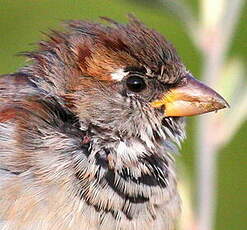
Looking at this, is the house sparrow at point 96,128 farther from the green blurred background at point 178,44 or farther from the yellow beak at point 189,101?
the green blurred background at point 178,44

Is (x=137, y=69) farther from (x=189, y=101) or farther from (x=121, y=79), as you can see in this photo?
(x=189, y=101)

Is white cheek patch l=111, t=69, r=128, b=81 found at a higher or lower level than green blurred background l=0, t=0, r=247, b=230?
lower

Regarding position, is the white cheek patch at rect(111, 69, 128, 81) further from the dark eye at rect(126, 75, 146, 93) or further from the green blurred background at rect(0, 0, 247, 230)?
the green blurred background at rect(0, 0, 247, 230)

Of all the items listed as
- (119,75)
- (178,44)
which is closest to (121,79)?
(119,75)

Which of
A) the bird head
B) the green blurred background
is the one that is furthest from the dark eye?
the green blurred background

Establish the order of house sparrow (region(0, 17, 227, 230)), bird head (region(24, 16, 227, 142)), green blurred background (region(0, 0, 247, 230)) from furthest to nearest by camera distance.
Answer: green blurred background (region(0, 0, 247, 230))
bird head (region(24, 16, 227, 142))
house sparrow (region(0, 17, 227, 230))

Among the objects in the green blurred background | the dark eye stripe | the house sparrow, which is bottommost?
the house sparrow

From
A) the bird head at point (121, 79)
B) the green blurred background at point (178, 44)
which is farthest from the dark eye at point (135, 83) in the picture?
the green blurred background at point (178, 44)

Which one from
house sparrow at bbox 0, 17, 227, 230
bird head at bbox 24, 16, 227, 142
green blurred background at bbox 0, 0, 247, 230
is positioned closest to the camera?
house sparrow at bbox 0, 17, 227, 230
